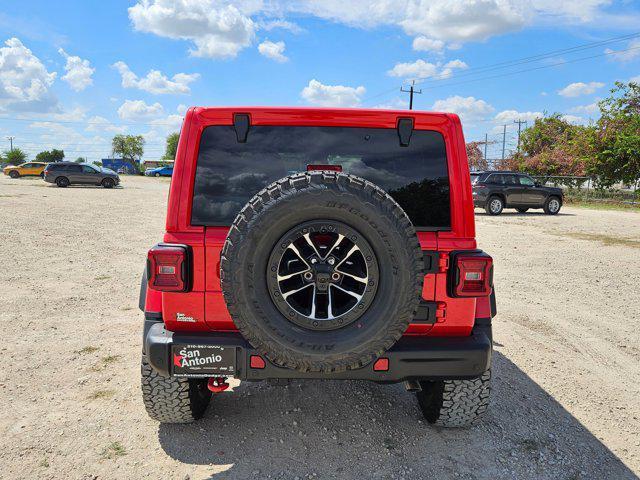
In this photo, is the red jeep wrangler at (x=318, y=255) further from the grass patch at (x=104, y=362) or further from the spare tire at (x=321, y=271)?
the grass patch at (x=104, y=362)

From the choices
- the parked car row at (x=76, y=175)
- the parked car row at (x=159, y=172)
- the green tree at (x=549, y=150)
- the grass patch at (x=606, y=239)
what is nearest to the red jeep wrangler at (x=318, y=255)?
the grass patch at (x=606, y=239)

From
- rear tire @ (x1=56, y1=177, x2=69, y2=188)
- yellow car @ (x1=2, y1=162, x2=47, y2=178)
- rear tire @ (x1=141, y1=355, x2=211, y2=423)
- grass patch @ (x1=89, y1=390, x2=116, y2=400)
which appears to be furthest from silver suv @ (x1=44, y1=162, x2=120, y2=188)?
rear tire @ (x1=141, y1=355, x2=211, y2=423)

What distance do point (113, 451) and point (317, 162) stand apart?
2077 millimetres

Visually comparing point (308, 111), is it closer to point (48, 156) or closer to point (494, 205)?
point (494, 205)

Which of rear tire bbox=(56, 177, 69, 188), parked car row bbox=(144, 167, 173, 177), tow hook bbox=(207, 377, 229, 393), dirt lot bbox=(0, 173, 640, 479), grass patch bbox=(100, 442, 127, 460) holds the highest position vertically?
parked car row bbox=(144, 167, 173, 177)

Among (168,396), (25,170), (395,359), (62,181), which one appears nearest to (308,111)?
(395,359)

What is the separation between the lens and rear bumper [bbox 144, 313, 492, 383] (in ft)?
8.29

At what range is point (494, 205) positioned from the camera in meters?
19.2

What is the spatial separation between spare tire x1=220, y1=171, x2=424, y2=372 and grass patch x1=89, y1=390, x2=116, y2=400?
6.01ft

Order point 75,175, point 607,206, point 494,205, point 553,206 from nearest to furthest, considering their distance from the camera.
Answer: point 494,205 → point 553,206 → point 607,206 → point 75,175

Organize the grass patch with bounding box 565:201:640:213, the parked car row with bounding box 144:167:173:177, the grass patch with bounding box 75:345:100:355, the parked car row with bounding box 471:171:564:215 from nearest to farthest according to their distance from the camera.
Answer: the grass patch with bounding box 75:345:100:355 → the parked car row with bounding box 471:171:564:215 → the grass patch with bounding box 565:201:640:213 → the parked car row with bounding box 144:167:173:177

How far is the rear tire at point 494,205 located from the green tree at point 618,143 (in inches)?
422

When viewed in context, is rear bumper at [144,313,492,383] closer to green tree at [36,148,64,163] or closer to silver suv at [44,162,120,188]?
silver suv at [44,162,120,188]

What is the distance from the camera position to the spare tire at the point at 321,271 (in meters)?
2.22
